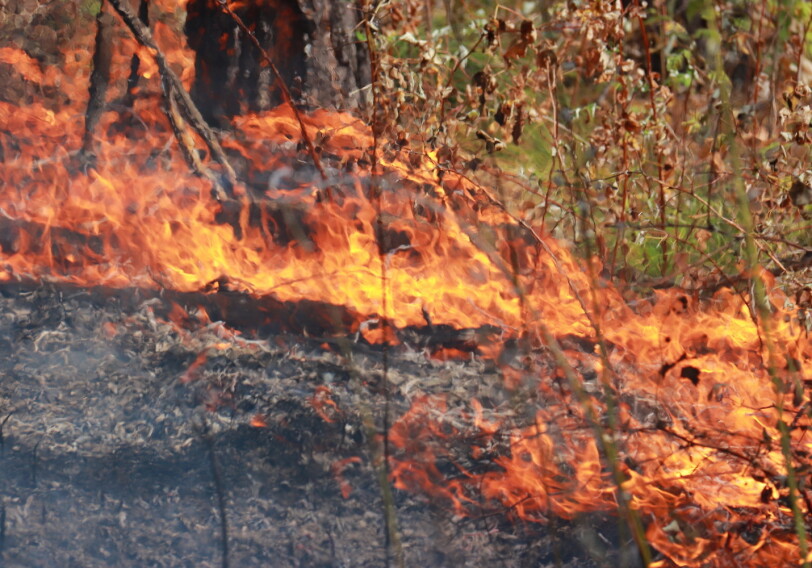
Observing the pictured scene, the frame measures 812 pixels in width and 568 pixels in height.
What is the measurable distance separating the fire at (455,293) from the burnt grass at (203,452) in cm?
10

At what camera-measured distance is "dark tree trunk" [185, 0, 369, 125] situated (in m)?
3.43

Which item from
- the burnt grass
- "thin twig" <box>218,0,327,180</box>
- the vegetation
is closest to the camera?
the burnt grass

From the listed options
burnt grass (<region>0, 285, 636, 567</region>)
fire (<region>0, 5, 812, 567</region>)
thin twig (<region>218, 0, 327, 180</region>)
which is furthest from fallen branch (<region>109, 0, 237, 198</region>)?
burnt grass (<region>0, 285, 636, 567</region>)

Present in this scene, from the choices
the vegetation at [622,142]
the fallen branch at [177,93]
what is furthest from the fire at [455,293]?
the vegetation at [622,142]

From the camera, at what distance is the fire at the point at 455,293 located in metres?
2.41

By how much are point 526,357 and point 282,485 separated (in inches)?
38.8

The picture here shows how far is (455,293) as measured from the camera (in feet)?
9.95

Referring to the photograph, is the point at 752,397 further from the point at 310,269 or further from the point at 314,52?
the point at 314,52

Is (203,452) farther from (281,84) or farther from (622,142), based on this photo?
(622,142)

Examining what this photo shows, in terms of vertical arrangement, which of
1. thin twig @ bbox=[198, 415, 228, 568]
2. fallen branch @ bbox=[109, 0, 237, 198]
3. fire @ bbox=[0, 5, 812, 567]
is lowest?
thin twig @ bbox=[198, 415, 228, 568]

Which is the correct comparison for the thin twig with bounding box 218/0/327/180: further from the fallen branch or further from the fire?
the fallen branch

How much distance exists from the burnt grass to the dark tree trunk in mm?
1062

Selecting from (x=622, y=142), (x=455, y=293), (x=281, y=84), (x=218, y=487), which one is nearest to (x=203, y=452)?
(x=218, y=487)

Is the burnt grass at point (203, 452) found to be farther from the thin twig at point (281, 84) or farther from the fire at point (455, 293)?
the thin twig at point (281, 84)
